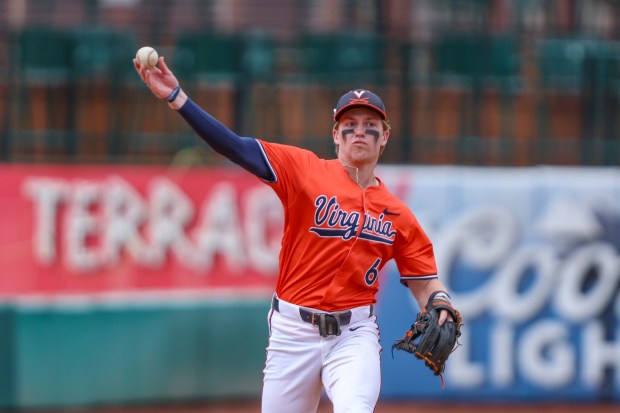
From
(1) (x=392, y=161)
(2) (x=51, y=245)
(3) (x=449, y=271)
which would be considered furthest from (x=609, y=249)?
(2) (x=51, y=245)

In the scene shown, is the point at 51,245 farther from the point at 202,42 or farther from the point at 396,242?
the point at 396,242

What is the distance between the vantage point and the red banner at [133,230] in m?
8.61

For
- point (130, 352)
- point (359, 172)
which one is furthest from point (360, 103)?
point (130, 352)

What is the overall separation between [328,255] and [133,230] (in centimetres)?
444

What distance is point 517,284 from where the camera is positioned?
30.5ft

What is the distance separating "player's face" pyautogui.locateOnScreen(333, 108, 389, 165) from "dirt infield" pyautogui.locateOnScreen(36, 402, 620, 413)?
4.57m

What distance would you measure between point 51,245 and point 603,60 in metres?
5.72

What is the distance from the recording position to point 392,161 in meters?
9.91

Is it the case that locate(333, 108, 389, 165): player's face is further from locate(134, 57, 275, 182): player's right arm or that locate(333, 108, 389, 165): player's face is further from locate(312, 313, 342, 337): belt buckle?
locate(312, 313, 342, 337): belt buckle

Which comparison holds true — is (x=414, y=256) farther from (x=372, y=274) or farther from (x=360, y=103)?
(x=360, y=103)

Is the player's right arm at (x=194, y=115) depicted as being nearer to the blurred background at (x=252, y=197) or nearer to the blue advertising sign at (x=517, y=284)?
the blurred background at (x=252, y=197)

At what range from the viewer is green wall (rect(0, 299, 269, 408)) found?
858 cm

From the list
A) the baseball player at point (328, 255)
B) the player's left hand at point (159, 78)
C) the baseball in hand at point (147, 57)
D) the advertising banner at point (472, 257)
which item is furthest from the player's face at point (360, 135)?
the advertising banner at point (472, 257)

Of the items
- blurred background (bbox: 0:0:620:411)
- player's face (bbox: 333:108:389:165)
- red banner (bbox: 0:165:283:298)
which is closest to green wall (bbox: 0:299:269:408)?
blurred background (bbox: 0:0:620:411)
